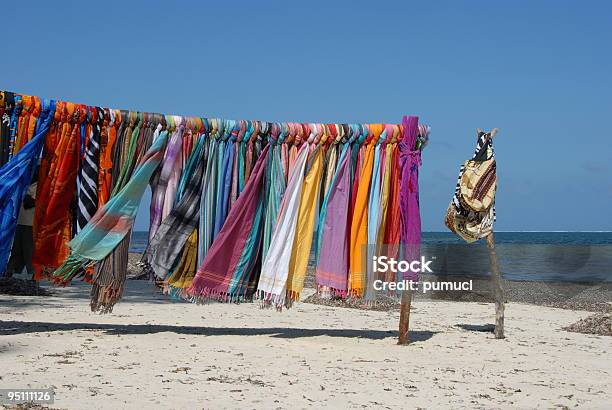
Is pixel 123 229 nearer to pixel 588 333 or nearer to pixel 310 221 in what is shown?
pixel 310 221

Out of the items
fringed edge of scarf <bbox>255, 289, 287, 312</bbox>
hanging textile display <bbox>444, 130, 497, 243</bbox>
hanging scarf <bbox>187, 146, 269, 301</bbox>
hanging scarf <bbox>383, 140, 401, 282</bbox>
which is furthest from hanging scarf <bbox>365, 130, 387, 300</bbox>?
hanging scarf <bbox>187, 146, 269, 301</bbox>

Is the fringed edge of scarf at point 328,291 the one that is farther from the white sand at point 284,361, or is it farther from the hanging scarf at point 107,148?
the hanging scarf at point 107,148

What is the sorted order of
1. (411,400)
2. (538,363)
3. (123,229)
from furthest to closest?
(123,229) → (538,363) → (411,400)

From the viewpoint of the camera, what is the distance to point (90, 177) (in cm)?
705

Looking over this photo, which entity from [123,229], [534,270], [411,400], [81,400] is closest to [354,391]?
[411,400]

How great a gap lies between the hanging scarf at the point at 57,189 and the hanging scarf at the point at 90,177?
110 millimetres

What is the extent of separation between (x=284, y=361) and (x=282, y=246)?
143 cm

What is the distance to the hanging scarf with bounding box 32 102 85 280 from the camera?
694 centimetres

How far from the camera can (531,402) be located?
4.98 m

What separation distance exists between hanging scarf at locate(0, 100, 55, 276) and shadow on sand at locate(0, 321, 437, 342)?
85cm

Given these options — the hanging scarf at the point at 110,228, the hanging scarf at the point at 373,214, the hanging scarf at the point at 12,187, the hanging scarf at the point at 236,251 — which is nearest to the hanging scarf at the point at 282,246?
the hanging scarf at the point at 236,251

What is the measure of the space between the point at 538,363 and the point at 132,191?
4.02 m

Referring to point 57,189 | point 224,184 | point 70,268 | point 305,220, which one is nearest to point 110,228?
point 70,268

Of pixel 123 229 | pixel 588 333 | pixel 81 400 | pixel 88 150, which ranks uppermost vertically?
pixel 88 150
